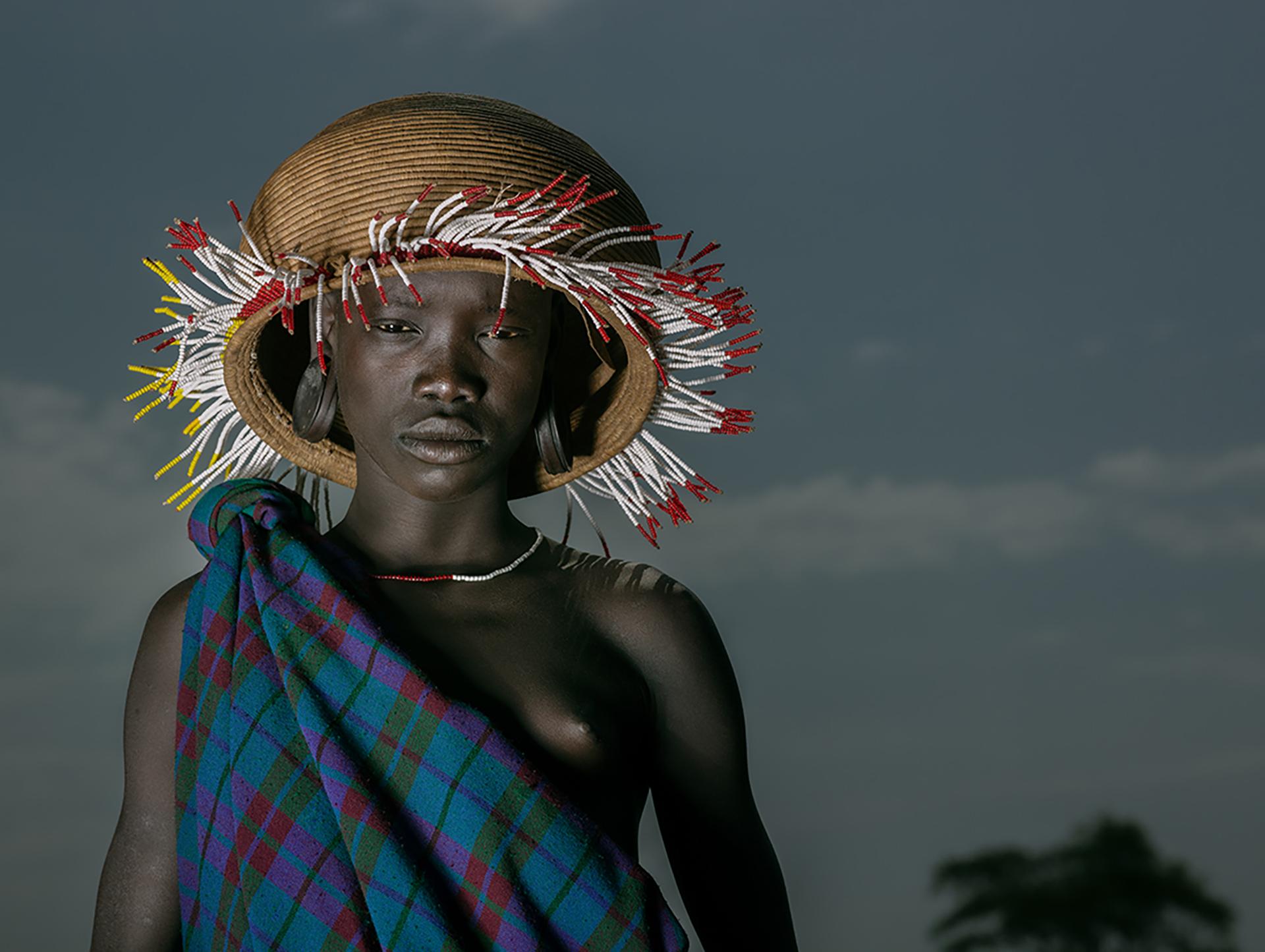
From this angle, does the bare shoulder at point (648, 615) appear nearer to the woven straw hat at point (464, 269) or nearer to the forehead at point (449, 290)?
the woven straw hat at point (464, 269)

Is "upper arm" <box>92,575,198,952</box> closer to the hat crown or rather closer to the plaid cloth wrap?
the plaid cloth wrap

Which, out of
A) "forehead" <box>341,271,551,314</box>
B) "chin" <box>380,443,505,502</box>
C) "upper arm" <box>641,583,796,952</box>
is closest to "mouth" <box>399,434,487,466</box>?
"chin" <box>380,443,505,502</box>

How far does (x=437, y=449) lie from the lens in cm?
157

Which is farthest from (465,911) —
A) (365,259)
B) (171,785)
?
(365,259)

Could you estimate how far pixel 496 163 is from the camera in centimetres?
158

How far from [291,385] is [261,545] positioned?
28cm

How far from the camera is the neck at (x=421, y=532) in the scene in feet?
5.43

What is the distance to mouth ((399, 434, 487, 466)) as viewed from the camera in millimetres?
1569

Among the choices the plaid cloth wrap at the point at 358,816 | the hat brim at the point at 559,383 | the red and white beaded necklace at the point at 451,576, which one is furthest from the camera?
the hat brim at the point at 559,383

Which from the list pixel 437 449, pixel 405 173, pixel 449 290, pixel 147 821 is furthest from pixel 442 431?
pixel 147 821

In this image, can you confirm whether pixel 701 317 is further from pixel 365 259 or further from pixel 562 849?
pixel 562 849

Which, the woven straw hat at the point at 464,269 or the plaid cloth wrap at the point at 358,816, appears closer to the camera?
the plaid cloth wrap at the point at 358,816

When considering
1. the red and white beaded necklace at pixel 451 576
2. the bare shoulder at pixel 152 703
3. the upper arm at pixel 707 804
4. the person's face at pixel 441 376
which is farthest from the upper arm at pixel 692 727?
the bare shoulder at pixel 152 703

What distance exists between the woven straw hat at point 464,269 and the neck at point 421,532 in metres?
0.14
